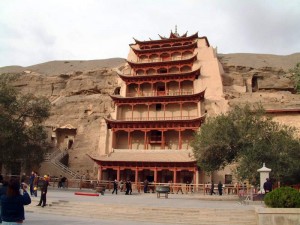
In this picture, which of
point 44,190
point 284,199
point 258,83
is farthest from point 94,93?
point 284,199

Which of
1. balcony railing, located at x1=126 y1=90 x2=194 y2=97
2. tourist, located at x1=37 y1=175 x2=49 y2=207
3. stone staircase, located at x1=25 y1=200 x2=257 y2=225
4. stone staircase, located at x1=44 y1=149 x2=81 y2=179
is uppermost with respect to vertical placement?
balcony railing, located at x1=126 y1=90 x2=194 y2=97

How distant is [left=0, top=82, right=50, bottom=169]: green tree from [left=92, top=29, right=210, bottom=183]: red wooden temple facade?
697 centimetres

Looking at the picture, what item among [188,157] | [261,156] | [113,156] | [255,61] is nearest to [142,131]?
[113,156]

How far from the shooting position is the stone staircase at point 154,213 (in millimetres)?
13133

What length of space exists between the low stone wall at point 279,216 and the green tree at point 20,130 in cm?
2042

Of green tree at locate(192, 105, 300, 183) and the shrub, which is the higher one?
green tree at locate(192, 105, 300, 183)

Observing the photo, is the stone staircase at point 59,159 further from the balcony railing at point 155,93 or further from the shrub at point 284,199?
the shrub at point 284,199

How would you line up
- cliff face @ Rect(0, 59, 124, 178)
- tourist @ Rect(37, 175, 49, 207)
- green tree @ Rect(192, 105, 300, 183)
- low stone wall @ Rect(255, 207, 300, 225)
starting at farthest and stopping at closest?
cliff face @ Rect(0, 59, 124, 178) < green tree @ Rect(192, 105, 300, 183) < tourist @ Rect(37, 175, 49, 207) < low stone wall @ Rect(255, 207, 300, 225)

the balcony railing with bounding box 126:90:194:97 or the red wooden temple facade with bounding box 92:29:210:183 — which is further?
the balcony railing with bounding box 126:90:194:97

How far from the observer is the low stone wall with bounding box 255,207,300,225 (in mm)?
11621

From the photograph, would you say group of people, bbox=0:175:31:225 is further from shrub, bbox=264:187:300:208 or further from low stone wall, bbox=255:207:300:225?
shrub, bbox=264:187:300:208

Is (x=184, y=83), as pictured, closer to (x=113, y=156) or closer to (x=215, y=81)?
(x=215, y=81)

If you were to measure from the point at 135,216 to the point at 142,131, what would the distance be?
25.5 meters

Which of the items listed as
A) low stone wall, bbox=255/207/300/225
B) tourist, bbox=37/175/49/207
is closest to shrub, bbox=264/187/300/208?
low stone wall, bbox=255/207/300/225
